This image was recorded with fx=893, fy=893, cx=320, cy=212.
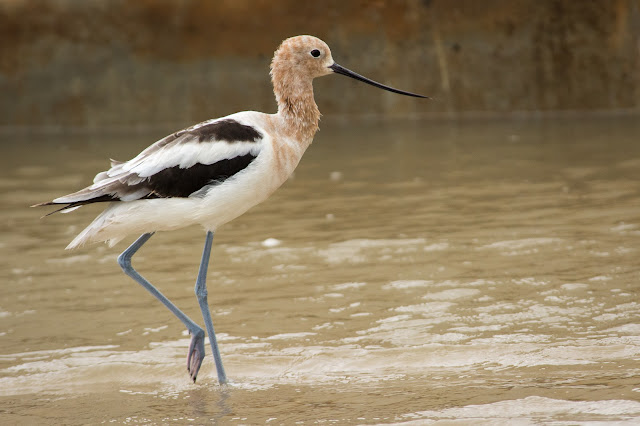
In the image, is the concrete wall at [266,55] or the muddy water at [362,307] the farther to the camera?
the concrete wall at [266,55]

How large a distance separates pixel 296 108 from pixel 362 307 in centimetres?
128

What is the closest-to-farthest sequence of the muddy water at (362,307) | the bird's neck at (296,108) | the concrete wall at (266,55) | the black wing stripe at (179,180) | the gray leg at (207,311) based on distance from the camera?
the muddy water at (362,307)
the black wing stripe at (179,180)
the gray leg at (207,311)
the bird's neck at (296,108)
the concrete wall at (266,55)

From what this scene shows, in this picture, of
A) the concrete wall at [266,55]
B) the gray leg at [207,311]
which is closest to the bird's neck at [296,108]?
the gray leg at [207,311]

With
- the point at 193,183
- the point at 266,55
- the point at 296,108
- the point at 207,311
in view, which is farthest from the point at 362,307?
the point at 266,55

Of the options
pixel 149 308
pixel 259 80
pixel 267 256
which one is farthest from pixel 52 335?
pixel 259 80

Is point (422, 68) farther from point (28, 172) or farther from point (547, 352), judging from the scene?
point (547, 352)

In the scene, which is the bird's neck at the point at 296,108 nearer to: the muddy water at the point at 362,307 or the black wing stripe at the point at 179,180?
the black wing stripe at the point at 179,180

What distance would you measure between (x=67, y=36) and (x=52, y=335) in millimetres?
9715

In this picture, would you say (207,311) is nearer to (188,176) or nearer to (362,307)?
(188,176)

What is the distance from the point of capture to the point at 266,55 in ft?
44.5

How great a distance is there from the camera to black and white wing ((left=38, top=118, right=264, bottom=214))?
390 cm

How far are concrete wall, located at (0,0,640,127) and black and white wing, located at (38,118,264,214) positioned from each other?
30.7ft

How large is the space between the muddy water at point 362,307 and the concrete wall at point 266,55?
181 inches

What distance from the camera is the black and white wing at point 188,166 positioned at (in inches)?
153
